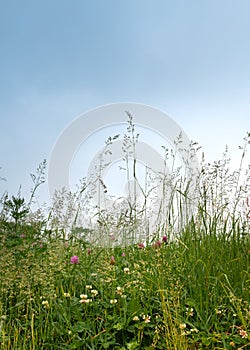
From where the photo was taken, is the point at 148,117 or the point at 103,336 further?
the point at 148,117

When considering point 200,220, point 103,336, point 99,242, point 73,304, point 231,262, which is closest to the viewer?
point 103,336

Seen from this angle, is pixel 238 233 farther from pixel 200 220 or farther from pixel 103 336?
Result: pixel 103 336

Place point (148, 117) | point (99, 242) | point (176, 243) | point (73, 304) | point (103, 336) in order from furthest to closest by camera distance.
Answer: point (148, 117) < point (99, 242) < point (176, 243) < point (73, 304) < point (103, 336)

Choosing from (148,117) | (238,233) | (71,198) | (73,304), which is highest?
(148,117)

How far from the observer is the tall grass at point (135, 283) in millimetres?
2562

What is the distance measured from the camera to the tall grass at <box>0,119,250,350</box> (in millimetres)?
2562

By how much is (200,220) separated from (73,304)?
1116 mm

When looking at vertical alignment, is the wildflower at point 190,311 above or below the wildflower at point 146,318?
above

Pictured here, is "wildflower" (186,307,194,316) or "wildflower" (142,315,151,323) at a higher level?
"wildflower" (186,307,194,316)

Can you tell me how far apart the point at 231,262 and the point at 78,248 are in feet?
4.49

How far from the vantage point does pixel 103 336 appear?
101 inches

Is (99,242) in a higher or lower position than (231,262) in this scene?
higher

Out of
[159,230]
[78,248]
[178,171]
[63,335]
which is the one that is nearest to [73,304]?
[63,335]

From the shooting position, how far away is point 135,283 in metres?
2.86
